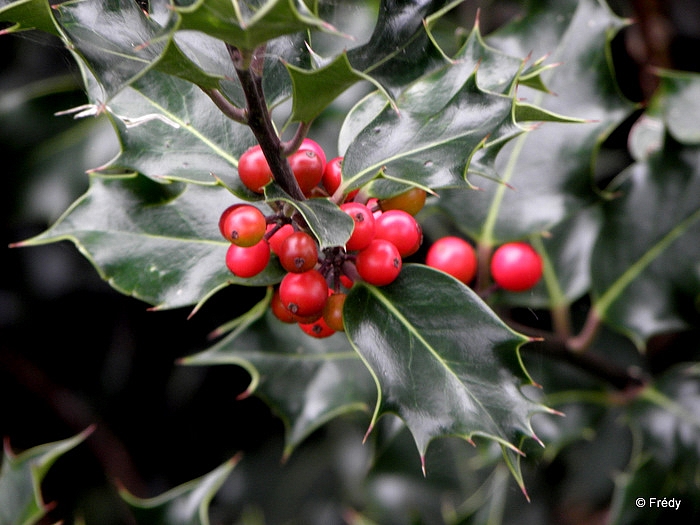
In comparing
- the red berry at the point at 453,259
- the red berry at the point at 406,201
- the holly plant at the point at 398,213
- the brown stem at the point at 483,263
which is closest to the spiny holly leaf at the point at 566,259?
the holly plant at the point at 398,213

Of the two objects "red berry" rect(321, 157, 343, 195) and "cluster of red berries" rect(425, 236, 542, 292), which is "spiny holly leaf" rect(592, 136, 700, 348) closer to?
"cluster of red berries" rect(425, 236, 542, 292)

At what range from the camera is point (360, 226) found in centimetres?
61

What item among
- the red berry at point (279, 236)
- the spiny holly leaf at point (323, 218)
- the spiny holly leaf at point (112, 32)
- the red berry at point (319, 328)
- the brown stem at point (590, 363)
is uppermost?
the spiny holly leaf at point (112, 32)

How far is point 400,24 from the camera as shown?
607 mm

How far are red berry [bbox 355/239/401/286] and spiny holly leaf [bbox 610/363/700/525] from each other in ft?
2.21

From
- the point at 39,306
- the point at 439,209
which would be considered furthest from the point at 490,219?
the point at 39,306

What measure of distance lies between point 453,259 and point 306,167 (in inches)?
10.6

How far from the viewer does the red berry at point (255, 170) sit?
2.00 ft

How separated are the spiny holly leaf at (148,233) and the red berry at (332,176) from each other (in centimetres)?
13

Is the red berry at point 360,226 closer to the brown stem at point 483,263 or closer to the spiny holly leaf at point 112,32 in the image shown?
the spiny holly leaf at point 112,32

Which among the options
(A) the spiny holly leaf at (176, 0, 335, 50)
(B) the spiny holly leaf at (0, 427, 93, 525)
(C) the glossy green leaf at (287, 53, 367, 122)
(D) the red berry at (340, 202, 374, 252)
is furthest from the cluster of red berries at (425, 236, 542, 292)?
(B) the spiny holly leaf at (0, 427, 93, 525)

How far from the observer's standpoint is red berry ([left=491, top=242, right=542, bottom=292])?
0.89 meters

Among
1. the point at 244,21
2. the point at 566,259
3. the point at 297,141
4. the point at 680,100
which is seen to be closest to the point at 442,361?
the point at 297,141

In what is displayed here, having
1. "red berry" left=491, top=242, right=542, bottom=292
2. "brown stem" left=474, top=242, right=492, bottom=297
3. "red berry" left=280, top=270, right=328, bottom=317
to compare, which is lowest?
"brown stem" left=474, top=242, right=492, bottom=297
